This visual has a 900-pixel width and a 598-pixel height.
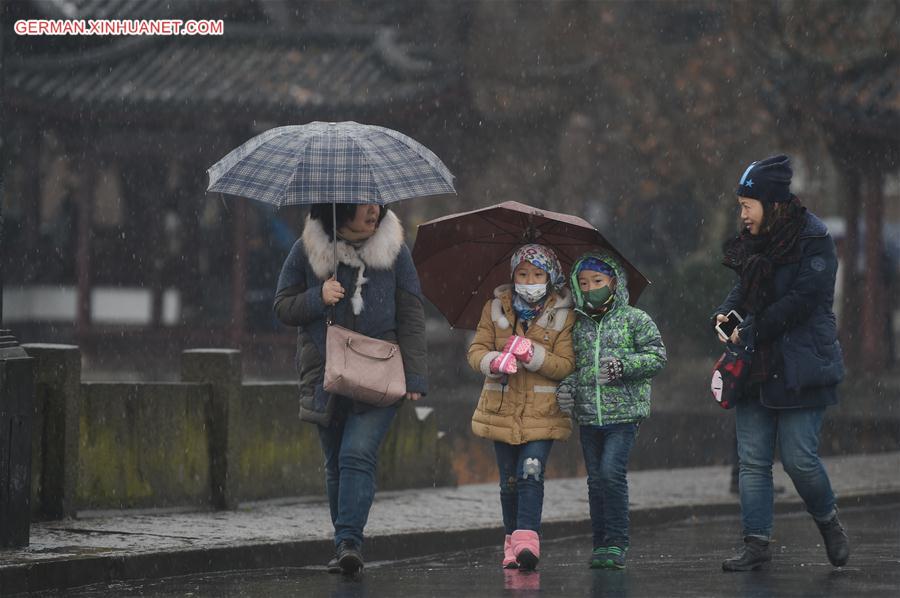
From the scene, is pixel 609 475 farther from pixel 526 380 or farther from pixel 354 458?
pixel 354 458

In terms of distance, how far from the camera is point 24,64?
24.0 metres

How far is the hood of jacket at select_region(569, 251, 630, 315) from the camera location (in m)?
7.94

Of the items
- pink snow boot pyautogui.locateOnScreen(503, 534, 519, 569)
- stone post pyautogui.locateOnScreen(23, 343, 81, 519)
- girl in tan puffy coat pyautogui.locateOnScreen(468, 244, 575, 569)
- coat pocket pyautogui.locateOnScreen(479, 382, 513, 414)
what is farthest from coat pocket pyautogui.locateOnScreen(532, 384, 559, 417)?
stone post pyautogui.locateOnScreen(23, 343, 81, 519)

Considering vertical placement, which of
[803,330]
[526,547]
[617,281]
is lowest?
[526,547]

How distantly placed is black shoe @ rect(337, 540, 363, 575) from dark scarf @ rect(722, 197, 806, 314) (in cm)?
198

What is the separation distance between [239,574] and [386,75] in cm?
1629

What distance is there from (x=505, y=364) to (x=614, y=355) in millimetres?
502

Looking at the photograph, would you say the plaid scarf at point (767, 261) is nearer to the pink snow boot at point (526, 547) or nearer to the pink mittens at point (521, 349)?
the pink mittens at point (521, 349)

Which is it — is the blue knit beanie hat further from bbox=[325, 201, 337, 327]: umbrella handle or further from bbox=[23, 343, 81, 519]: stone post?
bbox=[23, 343, 81, 519]: stone post

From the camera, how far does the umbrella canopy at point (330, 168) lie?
771cm

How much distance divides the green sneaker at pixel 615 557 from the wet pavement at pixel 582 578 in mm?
85

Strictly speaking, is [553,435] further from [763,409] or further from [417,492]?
[417,492]

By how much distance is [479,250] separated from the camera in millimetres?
8430

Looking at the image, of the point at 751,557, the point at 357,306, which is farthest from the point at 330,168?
the point at 751,557
